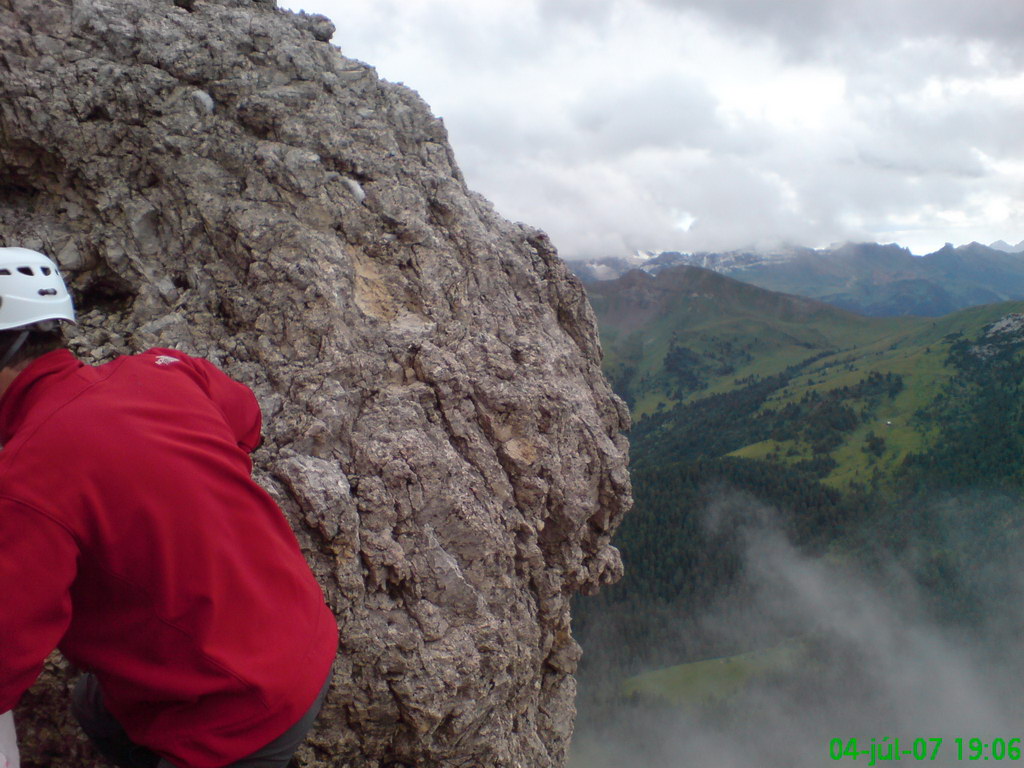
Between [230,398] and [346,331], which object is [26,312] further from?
[346,331]

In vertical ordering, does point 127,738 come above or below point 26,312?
below

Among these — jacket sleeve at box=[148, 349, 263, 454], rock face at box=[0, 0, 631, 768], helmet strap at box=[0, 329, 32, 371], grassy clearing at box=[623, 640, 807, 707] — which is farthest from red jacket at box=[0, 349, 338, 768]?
grassy clearing at box=[623, 640, 807, 707]

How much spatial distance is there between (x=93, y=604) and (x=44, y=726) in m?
4.38

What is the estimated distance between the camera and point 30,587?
300cm

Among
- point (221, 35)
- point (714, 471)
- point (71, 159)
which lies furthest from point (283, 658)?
point (714, 471)

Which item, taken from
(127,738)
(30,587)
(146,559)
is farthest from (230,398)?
(127,738)

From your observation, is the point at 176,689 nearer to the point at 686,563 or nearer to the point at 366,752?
the point at 366,752

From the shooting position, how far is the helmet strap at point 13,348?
373cm

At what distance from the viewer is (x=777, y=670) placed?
142375 mm

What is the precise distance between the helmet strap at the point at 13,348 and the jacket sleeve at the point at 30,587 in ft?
4.10

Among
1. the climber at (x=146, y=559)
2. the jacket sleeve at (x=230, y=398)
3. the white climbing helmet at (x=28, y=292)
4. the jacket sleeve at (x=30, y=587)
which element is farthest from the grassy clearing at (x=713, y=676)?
the white climbing helmet at (x=28, y=292)

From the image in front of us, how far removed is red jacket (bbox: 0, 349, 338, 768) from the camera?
9.94ft

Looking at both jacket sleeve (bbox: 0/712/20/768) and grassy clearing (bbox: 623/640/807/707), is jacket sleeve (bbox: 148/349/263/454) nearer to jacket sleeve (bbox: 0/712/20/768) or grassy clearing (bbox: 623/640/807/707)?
jacket sleeve (bbox: 0/712/20/768)

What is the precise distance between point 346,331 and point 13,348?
4531 millimetres
